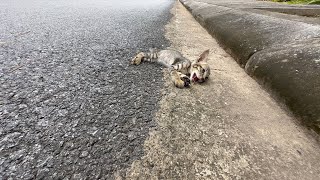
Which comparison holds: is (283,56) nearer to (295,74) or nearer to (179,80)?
(295,74)

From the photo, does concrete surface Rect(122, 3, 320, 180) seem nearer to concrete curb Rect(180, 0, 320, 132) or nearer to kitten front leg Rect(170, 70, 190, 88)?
kitten front leg Rect(170, 70, 190, 88)

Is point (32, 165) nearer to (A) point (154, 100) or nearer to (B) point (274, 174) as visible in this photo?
(A) point (154, 100)

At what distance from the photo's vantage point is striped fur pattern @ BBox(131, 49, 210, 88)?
3236 mm

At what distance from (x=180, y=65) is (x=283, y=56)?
1518 mm

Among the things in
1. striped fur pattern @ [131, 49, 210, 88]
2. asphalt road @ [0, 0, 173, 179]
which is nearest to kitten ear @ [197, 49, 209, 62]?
striped fur pattern @ [131, 49, 210, 88]

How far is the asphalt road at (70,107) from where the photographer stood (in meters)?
1.58

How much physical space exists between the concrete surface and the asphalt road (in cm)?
16

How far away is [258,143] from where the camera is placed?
209cm

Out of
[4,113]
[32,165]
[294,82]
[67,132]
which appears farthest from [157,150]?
[294,82]

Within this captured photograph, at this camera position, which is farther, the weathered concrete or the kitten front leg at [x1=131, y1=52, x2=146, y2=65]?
A: the kitten front leg at [x1=131, y1=52, x2=146, y2=65]

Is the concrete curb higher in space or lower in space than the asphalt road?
lower

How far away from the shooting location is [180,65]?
12.2 ft

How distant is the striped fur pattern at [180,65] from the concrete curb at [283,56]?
852 millimetres

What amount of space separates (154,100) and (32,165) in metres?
1.37
